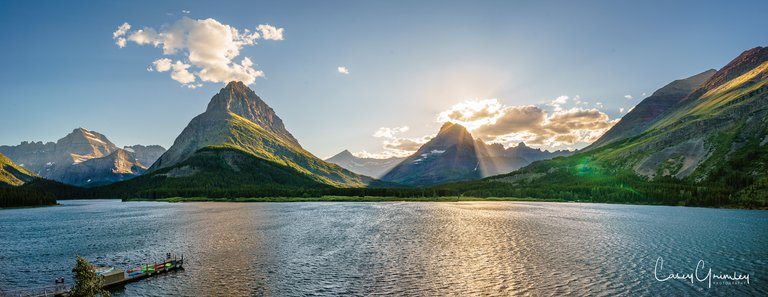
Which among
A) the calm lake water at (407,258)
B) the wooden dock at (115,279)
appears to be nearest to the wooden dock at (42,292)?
the wooden dock at (115,279)

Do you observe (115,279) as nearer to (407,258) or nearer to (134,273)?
(134,273)

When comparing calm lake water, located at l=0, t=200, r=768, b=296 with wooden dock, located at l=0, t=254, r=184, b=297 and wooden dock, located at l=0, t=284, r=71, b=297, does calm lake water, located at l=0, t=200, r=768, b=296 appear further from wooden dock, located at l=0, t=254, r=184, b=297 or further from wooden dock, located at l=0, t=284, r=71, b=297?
wooden dock, located at l=0, t=284, r=71, b=297

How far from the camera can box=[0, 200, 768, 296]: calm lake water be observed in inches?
2203

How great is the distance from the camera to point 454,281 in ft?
196

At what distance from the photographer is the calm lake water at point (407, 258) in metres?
56.0

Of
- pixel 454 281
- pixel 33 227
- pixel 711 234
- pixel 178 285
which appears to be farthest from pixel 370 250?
pixel 33 227

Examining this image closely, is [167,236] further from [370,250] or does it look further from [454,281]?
[454,281]

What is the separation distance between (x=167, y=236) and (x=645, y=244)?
125 meters

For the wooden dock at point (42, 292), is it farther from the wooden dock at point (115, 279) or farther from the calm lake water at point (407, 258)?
the calm lake water at point (407, 258)

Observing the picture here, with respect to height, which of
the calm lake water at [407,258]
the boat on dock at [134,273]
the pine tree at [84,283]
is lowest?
the calm lake water at [407,258]

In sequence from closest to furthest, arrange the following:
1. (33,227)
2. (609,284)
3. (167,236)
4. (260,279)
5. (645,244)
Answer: (609,284) < (260,279) < (645,244) < (167,236) < (33,227)

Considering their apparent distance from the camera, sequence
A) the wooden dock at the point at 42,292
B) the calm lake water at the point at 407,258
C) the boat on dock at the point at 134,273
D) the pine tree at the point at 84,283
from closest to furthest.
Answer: the pine tree at the point at 84,283 → the wooden dock at the point at 42,292 → the calm lake water at the point at 407,258 → the boat on dock at the point at 134,273

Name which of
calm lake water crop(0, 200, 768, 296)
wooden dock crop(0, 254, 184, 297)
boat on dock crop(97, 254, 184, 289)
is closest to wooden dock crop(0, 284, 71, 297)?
wooden dock crop(0, 254, 184, 297)

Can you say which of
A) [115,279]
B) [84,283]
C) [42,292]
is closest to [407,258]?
[115,279]
